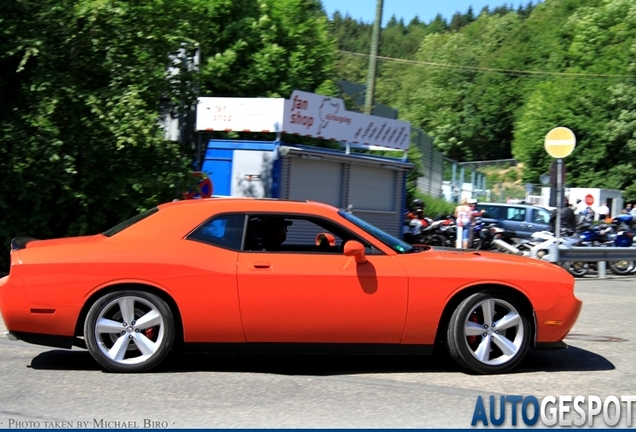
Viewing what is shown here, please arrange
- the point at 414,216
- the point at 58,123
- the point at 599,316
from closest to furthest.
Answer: the point at 599,316, the point at 58,123, the point at 414,216

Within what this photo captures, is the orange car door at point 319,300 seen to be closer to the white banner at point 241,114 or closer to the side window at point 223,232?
the side window at point 223,232

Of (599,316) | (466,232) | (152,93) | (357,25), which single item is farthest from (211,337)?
(357,25)

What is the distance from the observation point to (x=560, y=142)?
16484 mm

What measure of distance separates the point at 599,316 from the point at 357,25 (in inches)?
6456

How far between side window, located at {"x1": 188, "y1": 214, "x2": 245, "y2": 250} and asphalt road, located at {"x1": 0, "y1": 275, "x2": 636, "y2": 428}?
1052 millimetres

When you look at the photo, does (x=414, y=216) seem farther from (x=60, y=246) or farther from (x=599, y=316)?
(x=60, y=246)

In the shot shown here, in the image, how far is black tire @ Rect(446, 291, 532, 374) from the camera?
278 inches

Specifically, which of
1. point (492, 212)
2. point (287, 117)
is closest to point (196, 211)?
point (287, 117)

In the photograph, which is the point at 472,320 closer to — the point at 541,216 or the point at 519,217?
the point at 541,216

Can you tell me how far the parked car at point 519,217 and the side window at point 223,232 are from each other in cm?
1923

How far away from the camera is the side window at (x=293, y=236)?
7202 mm

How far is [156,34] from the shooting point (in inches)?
552

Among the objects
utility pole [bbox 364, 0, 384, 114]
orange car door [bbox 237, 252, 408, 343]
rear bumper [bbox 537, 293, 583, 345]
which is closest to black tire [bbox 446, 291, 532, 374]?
rear bumper [bbox 537, 293, 583, 345]

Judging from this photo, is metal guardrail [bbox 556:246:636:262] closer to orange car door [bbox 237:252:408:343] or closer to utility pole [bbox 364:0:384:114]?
utility pole [bbox 364:0:384:114]
